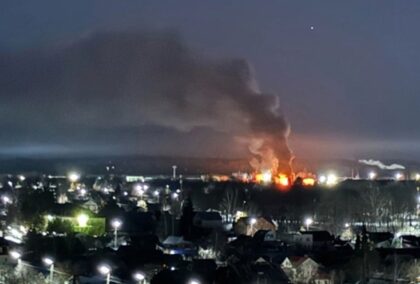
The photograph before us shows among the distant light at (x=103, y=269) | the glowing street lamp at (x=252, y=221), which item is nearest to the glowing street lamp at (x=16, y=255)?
the distant light at (x=103, y=269)

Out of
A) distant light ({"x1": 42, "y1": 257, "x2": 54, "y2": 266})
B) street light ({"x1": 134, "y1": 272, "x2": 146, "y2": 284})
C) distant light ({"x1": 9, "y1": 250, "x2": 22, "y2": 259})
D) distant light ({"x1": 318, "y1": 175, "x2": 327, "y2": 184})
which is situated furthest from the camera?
distant light ({"x1": 318, "y1": 175, "x2": 327, "y2": 184})

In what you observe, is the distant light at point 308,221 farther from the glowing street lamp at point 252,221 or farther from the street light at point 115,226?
the street light at point 115,226

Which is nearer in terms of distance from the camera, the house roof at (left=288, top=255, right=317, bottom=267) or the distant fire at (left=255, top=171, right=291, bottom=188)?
the house roof at (left=288, top=255, right=317, bottom=267)

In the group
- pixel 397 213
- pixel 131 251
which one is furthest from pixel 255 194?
pixel 131 251

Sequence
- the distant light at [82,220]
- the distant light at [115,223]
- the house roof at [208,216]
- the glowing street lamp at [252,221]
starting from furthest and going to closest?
1. the house roof at [208,216]
2. the glowing street lamp at [252,221]
3. the distant light at [82,220]
4. the distant light at [115,223]

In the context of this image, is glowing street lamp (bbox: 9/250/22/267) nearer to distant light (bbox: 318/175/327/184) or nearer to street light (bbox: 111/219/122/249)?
street light (bbox: 111/219/122/249)

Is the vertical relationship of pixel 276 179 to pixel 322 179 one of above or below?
below

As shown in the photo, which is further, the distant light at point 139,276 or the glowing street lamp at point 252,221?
the glowing street lamp at point 252,221

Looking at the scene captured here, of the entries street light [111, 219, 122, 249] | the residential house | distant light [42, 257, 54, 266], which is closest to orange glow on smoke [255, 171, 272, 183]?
the residential house

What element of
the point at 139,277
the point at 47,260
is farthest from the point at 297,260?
the point at 47,260

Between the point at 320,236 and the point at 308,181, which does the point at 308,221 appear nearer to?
the point at 320,236

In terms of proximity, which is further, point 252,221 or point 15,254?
point 252,221
